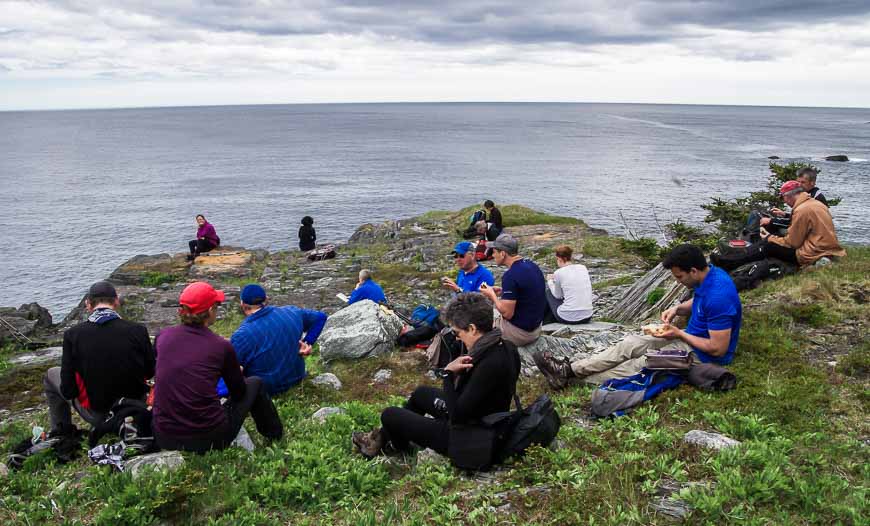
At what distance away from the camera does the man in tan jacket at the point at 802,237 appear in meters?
11.2

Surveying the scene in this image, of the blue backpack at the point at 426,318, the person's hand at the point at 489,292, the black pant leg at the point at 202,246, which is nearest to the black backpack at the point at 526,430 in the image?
the person's hand at the point at 489,292

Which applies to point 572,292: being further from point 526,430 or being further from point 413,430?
point 413,430

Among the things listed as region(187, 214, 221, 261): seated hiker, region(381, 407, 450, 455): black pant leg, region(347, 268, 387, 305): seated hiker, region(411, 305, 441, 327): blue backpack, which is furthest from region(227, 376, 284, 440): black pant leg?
region(187, 214, 221, 261): seated hiker

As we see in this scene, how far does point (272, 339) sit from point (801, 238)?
33.6ft

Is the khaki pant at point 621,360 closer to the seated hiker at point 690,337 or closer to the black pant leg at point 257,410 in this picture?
the seated hiker at point 690,337

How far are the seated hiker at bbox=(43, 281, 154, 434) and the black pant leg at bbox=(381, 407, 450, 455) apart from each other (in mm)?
2961

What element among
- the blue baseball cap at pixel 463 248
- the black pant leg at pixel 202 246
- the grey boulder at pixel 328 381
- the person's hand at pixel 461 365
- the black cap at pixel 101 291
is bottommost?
the black pant leg at pixel 202 246

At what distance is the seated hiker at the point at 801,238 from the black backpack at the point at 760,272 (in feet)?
0.46

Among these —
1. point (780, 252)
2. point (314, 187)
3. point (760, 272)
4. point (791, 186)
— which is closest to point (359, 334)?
point (760, 272)

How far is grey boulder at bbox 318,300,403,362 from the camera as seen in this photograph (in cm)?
1134

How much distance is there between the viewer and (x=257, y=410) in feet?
21.9

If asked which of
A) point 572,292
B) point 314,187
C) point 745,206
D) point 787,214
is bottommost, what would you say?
point 314,187

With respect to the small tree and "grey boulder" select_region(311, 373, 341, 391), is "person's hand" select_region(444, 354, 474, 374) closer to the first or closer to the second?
"grey boulder" select_region(311, 373, 341, 391)

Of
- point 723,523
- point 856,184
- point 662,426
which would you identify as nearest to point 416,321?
point 662,426
